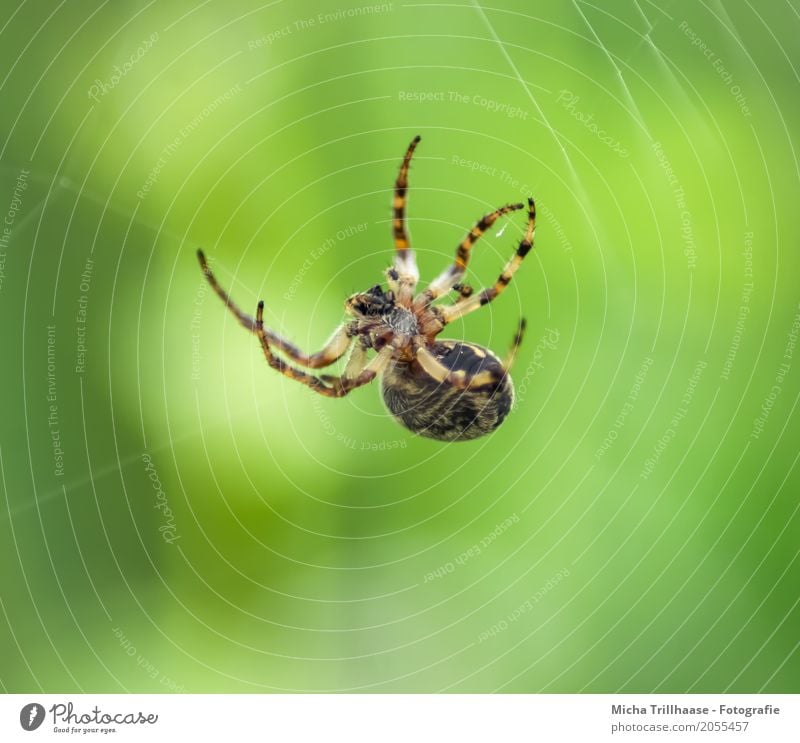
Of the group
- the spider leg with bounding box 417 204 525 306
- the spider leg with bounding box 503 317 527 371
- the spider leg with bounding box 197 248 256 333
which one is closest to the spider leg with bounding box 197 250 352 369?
the spider leg with bounding box 197 248 256 333

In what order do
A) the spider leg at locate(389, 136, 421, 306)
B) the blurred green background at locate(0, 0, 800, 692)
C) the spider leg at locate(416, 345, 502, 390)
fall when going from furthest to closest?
1. the blurred green background at locate(0, 0, 800, 692)
2. the spider leg at locate(389, 136, 421, 306)
3. the spider leg at locate(416, 345, 502, 390)

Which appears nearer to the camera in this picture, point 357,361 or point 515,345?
point 357,361

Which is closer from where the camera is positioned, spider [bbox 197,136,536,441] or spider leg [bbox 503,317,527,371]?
spider [bbox 197,136,536,441]

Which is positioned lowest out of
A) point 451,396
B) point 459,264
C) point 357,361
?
point 451,396
